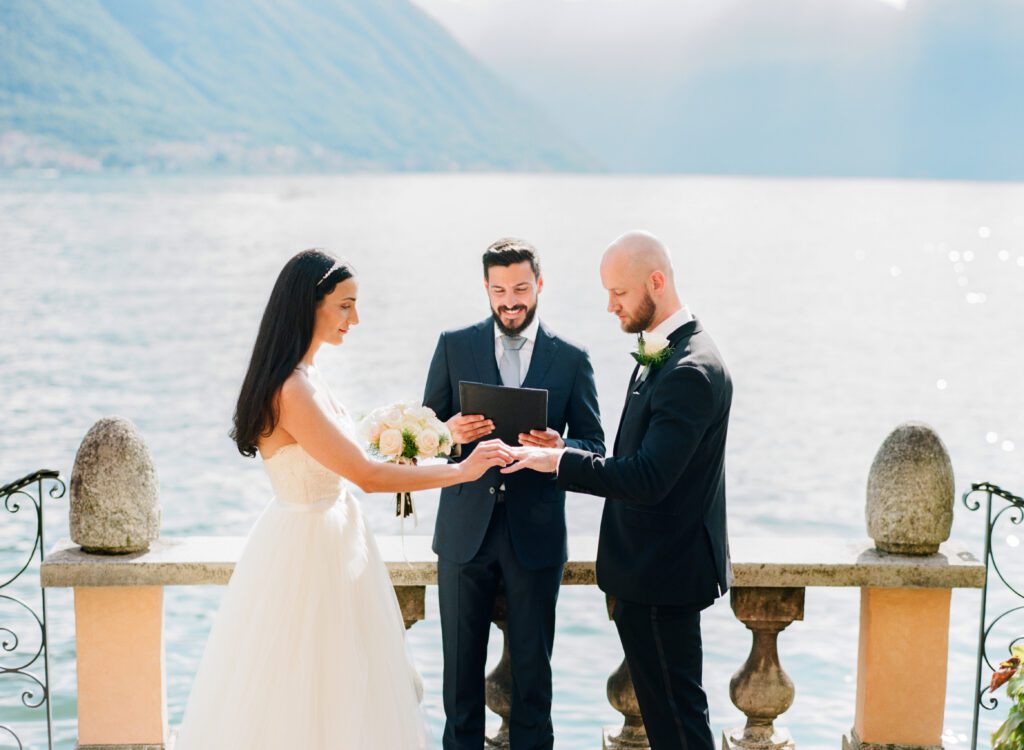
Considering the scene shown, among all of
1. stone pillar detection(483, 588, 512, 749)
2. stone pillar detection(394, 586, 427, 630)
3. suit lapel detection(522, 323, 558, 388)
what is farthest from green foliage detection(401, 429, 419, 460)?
stone pillar detection(483, 588, 512, 749)

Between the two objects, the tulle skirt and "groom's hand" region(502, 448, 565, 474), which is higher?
"groom's hand" region(502, 448, 565, 474)

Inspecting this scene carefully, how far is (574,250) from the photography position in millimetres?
68625

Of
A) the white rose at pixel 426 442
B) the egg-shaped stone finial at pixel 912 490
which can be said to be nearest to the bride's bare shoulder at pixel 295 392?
the white rose at pixel 426 442

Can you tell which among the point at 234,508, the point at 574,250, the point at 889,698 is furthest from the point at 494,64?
the point at 889,698

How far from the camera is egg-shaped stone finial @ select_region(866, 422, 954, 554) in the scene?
413cm

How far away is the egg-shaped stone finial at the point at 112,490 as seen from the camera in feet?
13.3

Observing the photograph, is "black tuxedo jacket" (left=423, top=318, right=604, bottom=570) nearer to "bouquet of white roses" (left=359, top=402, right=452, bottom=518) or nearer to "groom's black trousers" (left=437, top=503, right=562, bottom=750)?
"groom's black trousers" (left=437, top=503, right=562, bottom=750)

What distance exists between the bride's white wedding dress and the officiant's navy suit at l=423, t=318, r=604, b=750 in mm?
279

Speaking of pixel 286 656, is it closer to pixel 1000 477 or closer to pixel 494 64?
pixel 1000 477

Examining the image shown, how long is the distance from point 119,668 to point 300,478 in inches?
42.8

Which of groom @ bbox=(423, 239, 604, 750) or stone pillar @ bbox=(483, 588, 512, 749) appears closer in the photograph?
groom @ bbox=(423, 239, 604, 750)

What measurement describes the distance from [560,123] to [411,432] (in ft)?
536

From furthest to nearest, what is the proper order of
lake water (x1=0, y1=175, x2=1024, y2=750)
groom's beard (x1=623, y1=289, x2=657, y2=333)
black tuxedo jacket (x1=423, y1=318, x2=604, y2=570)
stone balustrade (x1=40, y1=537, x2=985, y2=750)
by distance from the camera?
lake water (x1=0, y1=175, x2=1024, y2=750), stone balustrade (x1=40, y1=537, x2=985, y2=750), black tuxedo jacket (x1=423, y1=318, x2=604, y2=570), groom's beard (x1=623, y1=289, x2=657, y2=333)

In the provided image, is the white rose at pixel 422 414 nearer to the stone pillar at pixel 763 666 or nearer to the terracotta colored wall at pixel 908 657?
the stone pillar at pixel 763 666
